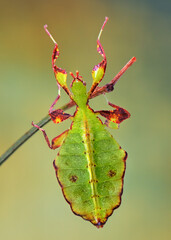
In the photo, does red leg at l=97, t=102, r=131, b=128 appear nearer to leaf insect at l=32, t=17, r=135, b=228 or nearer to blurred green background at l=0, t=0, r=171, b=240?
leaf insect at l=32, t=17, r=135, b=228

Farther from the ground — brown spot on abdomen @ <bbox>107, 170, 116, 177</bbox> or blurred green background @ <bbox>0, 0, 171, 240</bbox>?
blurred green background @ <bbox>0, 0, 171, 240</bbox>

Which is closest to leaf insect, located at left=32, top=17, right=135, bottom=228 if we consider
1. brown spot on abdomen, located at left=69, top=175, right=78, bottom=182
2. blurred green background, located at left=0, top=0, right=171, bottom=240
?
brown spot on abdomen, located at left=69, top=175, right=78, bottom=182

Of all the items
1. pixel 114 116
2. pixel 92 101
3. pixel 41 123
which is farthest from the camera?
pixel 92 101

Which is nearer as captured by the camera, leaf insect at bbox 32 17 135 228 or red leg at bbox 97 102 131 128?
leaf insect at bbox 32 17 135 228

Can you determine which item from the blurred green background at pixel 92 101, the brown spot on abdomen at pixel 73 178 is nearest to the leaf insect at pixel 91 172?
the brown spot on abdomen at pixel 73 178

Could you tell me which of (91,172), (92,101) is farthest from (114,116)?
(92,101)

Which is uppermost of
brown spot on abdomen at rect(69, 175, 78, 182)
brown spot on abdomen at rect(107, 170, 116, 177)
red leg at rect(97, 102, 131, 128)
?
red leg at rect(97, 102, 131, 128)

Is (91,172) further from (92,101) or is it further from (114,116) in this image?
(92,101)

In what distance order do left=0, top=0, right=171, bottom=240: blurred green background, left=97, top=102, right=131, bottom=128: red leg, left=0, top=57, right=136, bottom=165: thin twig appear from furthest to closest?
left=0, top=0, right=171, bottom=240: blurred green background
left=97, top=102, right=131, bottom=128: red leg
left=0, top=57, right=136, bottom=165: thin twig

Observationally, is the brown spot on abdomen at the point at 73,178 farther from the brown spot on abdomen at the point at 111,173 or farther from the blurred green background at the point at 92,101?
the blurred green background at the point at 92,101
